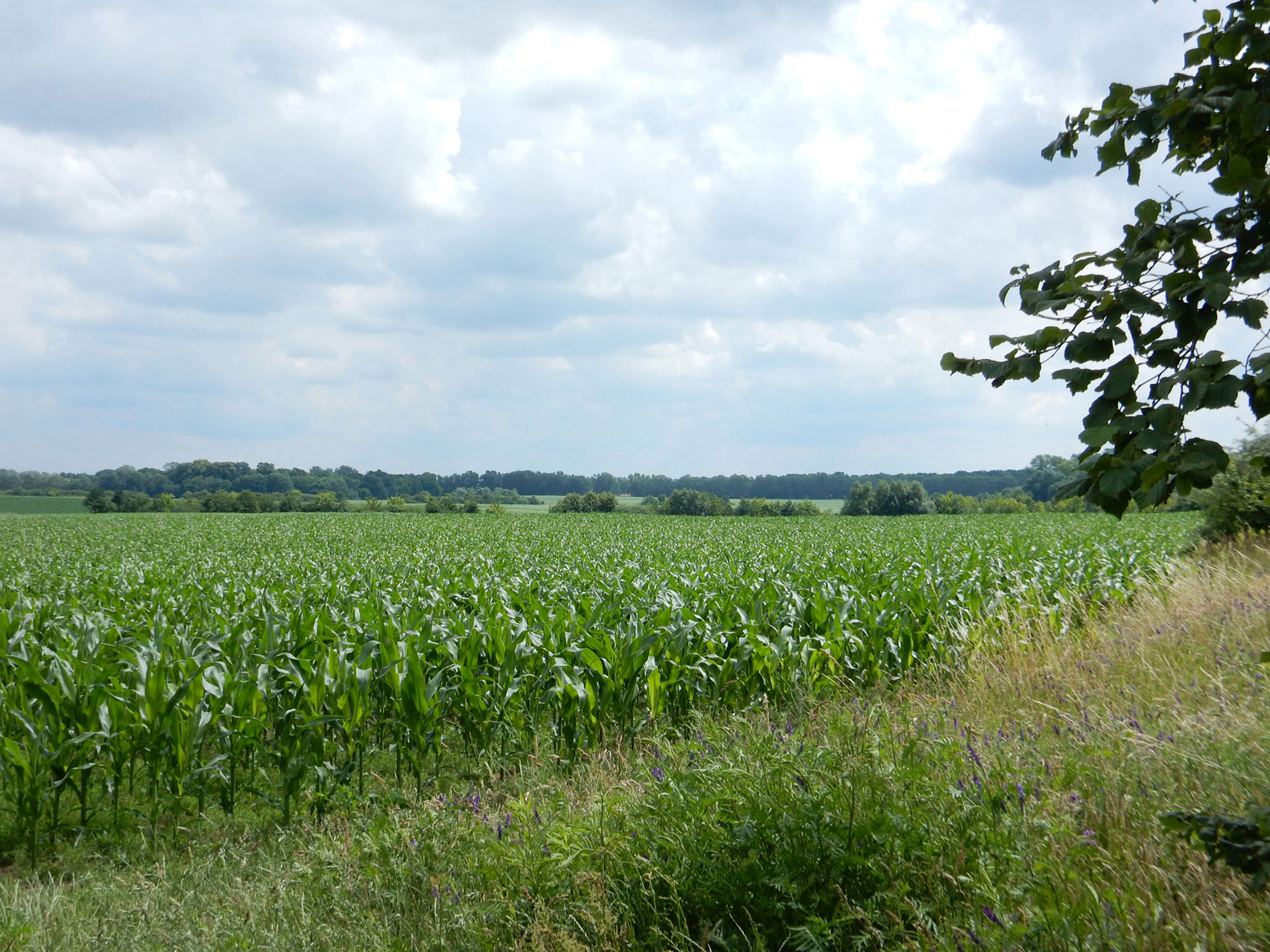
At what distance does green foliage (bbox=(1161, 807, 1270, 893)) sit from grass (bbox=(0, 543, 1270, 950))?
29 cm

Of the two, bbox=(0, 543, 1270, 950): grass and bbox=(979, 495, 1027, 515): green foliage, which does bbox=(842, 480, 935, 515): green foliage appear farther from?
bbox=(0, 543, 1270, 950): grass

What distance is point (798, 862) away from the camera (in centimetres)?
324

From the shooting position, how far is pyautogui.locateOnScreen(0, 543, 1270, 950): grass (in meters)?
2.83

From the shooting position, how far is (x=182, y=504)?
99.1 meters

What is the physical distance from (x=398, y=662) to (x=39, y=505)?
112243mm

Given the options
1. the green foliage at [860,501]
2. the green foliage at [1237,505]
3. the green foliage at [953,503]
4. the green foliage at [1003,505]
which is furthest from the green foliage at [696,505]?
the green foliage at [1237,505]

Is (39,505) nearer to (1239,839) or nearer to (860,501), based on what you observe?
(860,501)

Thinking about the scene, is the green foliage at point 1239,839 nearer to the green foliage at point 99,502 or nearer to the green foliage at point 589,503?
the green foliage at point 589,503

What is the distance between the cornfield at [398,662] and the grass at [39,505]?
88.4 m

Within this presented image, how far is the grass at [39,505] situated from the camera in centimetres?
8443

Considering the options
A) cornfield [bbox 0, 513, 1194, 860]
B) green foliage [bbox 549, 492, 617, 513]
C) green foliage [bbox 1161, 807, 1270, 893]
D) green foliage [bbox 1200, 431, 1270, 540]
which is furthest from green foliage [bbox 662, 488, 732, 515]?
green foliage [bbox 1161, 807, 1270, 893]

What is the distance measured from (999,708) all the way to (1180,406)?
4.48 m

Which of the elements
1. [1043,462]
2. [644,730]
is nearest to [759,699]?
[644,730]

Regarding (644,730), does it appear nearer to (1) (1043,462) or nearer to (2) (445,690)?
(2) (445,690)
